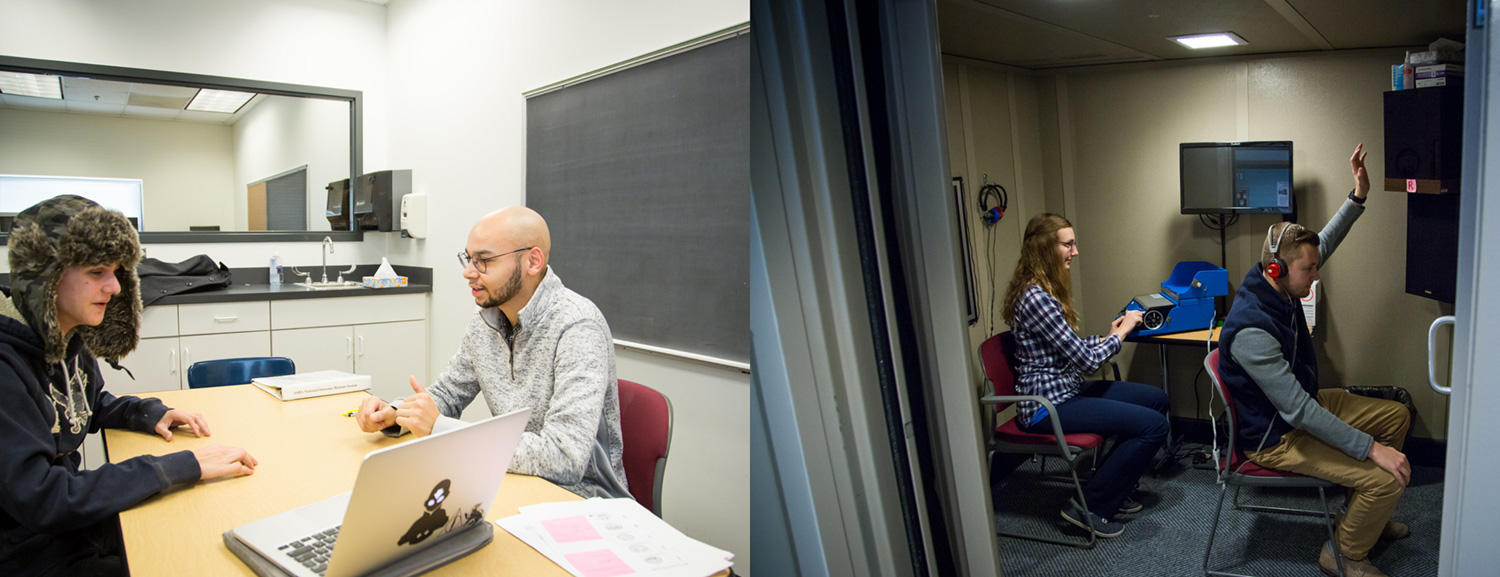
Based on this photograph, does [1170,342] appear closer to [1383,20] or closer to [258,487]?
[1383,20]

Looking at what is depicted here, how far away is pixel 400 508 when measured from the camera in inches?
37.4

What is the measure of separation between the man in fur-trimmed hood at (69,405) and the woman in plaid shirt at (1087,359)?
4.90ft

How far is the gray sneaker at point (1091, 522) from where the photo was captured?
1.12m

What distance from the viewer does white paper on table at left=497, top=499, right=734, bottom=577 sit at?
1067 mm

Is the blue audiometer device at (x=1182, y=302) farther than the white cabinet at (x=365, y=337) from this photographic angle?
No

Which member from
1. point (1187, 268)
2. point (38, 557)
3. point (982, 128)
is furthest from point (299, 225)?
point (1187, 268)

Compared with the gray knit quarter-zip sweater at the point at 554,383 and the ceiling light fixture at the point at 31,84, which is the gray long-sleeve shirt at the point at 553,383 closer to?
the gray knit quarter-zip sweater at the point at 554,383

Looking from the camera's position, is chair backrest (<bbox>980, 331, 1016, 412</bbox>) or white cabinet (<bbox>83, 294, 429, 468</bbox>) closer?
chair backrest (<bbox>980, 331, 1016, 412</bbox>)

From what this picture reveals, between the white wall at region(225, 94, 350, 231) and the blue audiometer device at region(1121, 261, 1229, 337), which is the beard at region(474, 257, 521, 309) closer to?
the blue audiometer device at region(1121, 261, 1229, 337)

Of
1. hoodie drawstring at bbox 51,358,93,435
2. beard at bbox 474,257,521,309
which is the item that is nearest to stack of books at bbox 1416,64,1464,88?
beard at bbox 474,257,521,309

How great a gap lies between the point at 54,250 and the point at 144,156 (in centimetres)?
134

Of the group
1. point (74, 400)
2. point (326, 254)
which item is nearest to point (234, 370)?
point (326, 254)

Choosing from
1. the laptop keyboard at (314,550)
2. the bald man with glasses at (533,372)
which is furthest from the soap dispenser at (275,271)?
the laptop keyboard at (314,550)

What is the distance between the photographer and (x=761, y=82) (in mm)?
1475
